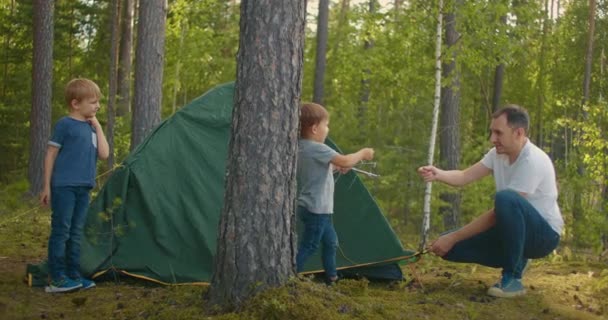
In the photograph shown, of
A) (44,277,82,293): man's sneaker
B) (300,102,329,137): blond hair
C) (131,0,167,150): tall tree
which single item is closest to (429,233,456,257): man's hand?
(300,102,329,137): blond hair

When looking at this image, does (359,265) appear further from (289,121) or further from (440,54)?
(440,54)

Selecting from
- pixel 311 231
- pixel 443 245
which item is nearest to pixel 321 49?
pixel 443 245

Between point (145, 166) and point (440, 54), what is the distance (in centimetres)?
396

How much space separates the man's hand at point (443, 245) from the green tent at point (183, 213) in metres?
0.53

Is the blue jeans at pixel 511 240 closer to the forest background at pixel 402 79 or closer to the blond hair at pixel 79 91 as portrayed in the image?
the forest background at pixel 402 79

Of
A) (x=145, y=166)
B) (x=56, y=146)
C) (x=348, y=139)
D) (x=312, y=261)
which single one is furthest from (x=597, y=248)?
(x=348, y=139)

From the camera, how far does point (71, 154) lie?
526 centimetres

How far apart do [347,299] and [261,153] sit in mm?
1087

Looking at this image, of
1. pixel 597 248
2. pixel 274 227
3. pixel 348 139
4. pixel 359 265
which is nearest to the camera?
pixel 274 227

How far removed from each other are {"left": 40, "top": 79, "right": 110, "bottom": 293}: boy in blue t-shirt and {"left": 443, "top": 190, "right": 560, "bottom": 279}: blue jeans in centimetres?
274

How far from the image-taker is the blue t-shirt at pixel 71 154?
523cm

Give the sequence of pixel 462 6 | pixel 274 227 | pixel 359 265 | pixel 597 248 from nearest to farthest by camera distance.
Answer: pixel 274 227 → pixel 359 265 → pixel 462 6 → pixel 597 248

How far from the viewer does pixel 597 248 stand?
10.0 metres

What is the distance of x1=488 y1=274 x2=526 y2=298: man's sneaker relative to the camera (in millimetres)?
5582
